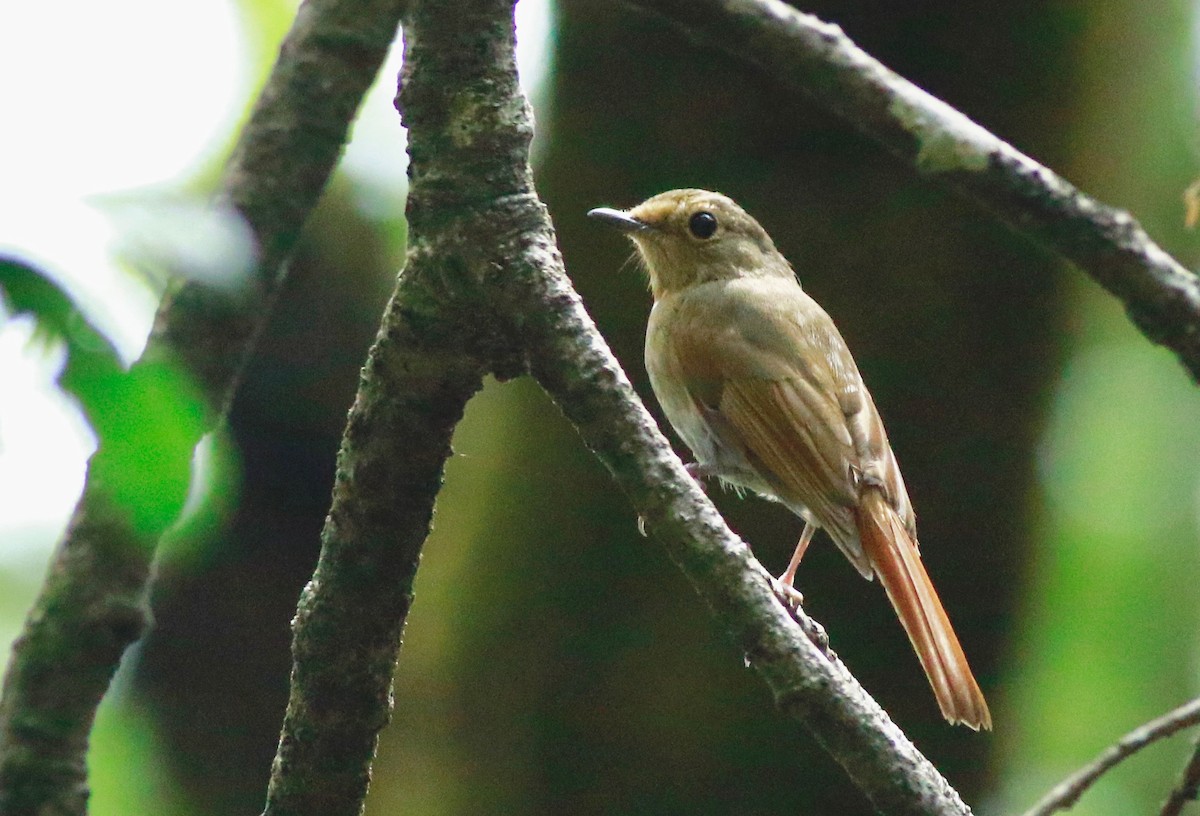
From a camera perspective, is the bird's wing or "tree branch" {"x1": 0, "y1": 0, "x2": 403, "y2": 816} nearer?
"tree branch" {"x1": 0, "y1": 0, "x2": 403, "y2": 816}

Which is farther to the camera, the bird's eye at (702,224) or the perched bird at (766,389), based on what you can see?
the bird's eye at (702,224)

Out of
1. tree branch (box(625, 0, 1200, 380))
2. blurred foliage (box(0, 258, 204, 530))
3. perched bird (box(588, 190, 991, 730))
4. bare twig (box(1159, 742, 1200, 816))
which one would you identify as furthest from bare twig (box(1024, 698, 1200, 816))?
blurred foliage (box(0, 258, 204, 530))

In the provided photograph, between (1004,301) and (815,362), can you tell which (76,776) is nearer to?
(815,362)


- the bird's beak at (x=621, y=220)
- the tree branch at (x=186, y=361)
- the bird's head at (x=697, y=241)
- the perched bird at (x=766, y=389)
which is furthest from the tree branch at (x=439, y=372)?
the bird's head at (x=697, y=241)

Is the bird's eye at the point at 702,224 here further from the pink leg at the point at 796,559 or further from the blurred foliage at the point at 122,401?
the blurred foliage at the point at 122,401

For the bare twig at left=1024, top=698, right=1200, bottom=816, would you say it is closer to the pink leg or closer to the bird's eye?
the pink leg

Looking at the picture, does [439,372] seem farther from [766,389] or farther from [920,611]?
[766,389]
